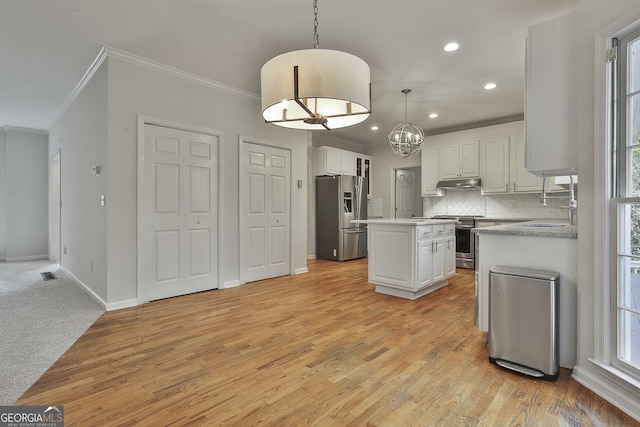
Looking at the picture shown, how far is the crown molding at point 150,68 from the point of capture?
11.1 feet

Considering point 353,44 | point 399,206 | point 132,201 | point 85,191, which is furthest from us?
point 399,206

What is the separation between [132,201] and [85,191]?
42.8 inches

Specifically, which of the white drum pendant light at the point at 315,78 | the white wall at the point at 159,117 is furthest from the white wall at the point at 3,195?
the white drum pendant light at the point at 315,78

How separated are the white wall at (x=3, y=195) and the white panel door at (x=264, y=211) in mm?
5593

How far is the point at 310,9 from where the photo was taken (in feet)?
8.78

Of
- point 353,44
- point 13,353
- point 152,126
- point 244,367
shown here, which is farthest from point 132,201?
point 353,44

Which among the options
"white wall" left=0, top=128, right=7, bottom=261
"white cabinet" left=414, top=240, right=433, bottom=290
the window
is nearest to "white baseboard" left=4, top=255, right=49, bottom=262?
"white wall" left=0, top=128, right=7, bottom=261

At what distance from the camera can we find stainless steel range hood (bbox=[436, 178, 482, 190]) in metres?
6.04

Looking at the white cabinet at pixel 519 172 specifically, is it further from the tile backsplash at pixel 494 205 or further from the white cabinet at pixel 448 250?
the white cabinet at pixel 448 250

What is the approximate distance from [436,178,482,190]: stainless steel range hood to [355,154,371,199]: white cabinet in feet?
6.04

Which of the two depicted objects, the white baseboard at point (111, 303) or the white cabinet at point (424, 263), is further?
the white cabinet at point (424, 263)

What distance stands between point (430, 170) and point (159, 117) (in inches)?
202

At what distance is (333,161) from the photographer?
6.97 m

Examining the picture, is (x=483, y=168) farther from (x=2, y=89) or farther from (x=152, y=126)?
(x=2, y=89)
